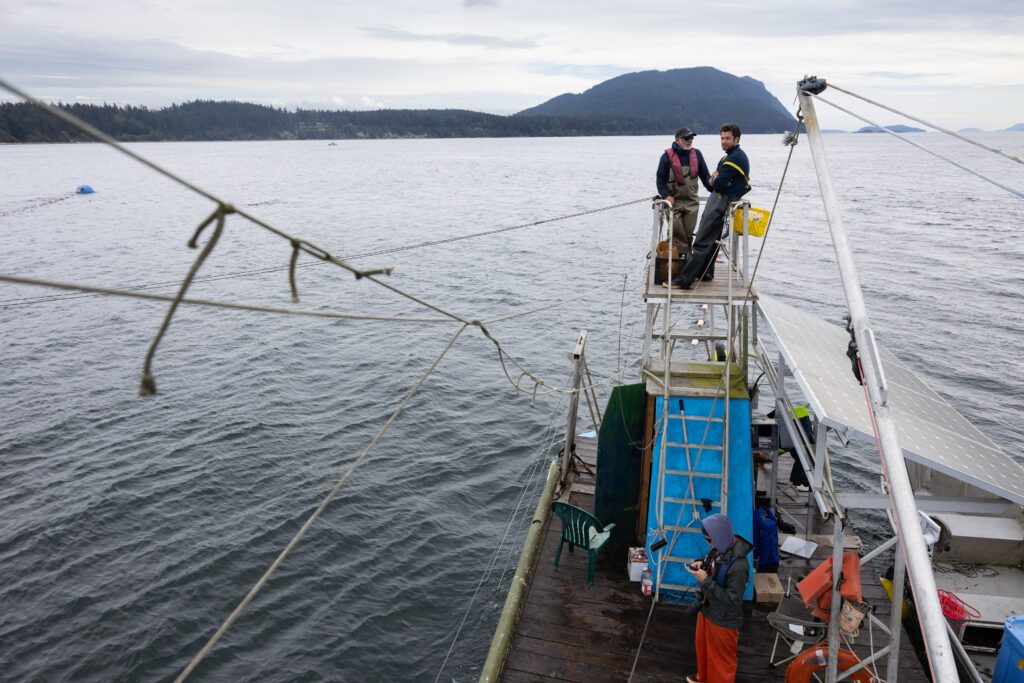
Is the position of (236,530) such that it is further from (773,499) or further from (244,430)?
(773,499)

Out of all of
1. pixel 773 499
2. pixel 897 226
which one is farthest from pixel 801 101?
Result: pixel 897 226

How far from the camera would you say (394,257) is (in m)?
45.7

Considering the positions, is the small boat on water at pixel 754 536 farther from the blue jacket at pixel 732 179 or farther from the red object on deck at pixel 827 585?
the blue jacket at pixel 732 179

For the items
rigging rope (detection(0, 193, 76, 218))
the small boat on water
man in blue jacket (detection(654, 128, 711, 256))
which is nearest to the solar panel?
the small boat on water

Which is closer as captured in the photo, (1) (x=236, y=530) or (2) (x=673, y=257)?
(2) (x=673, y=257)

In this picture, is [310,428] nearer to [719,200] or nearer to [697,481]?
[697,481]

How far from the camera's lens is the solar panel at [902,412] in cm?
745

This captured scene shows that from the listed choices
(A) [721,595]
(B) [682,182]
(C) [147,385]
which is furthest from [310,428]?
(C) [147,385]

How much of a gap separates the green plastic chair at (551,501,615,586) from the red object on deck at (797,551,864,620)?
3.06 meters

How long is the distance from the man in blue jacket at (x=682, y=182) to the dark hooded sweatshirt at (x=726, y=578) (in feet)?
19.9

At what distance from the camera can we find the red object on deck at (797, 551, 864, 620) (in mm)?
7367

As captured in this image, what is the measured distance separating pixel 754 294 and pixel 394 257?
3710 cm

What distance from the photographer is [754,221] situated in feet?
37.9

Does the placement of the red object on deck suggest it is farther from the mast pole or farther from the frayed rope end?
the frayed rope end
